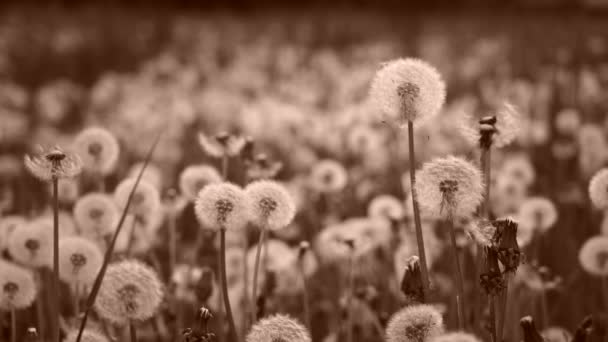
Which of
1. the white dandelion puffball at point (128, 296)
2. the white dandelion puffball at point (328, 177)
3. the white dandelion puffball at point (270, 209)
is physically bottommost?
the white dandelion puffball at point (128, 296)

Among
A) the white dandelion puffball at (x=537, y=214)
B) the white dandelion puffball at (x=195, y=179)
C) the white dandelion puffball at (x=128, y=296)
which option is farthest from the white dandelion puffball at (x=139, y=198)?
the white dandelion puffball at (x=537, y=214)

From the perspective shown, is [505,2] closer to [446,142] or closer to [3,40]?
[3,40]

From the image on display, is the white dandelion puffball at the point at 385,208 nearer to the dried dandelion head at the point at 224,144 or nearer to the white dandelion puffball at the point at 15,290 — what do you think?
the dried dandelion head at the point at 224,144

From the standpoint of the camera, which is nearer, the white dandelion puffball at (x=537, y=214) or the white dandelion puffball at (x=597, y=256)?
the white dandelion puffball at (x=597, y=256)

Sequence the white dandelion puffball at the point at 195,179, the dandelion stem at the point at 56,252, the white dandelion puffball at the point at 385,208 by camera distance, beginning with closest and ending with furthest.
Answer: the dandelion stem at the point at 56,252 → the white dandelion puffball at the point at 195,179 → the white dandelion puffball at the point at 385,208

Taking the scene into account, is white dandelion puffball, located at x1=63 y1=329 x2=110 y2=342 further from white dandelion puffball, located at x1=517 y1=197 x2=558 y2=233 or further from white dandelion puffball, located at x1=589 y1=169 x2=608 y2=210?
white dandelion puffball, located at x1=517 y1=197 x2=558 y2=233

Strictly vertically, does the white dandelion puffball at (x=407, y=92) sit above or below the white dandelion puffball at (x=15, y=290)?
above

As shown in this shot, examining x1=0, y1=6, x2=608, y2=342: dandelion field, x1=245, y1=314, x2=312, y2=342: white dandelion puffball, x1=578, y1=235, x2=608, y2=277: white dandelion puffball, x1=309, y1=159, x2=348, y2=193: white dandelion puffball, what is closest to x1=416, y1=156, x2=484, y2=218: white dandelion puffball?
x1=0, y1=6, x2=608, y2=342: dandelion field
